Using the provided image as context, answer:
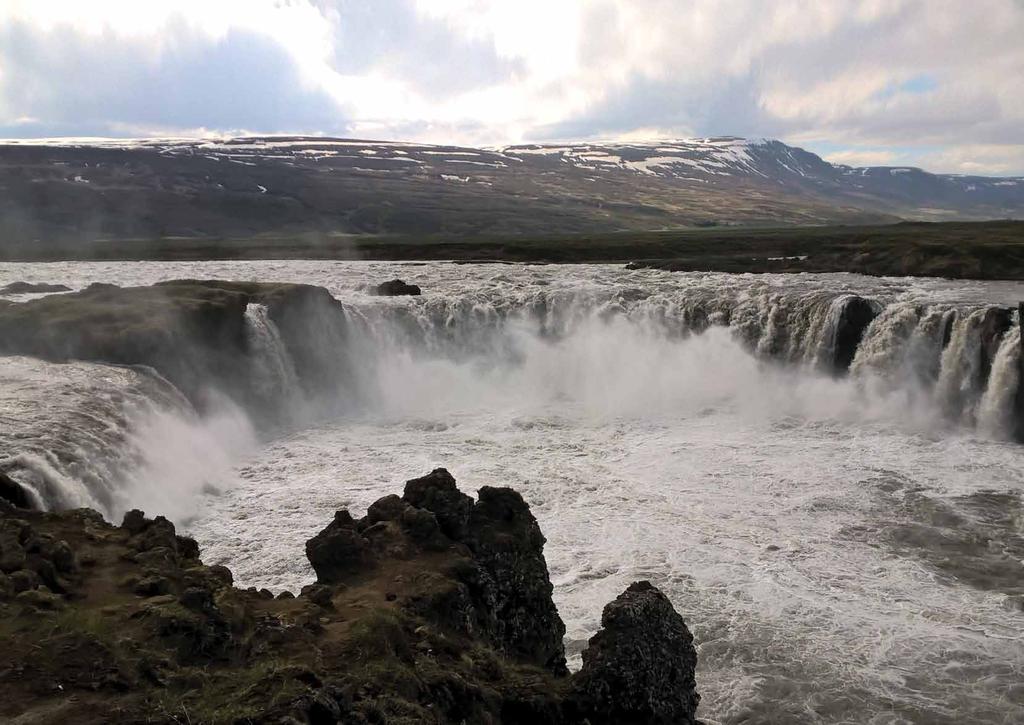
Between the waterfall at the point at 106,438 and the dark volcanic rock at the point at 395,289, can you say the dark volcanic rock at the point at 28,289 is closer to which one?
the dark volcanic rock at the point at 395,289

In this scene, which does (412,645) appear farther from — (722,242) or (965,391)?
(722,242)

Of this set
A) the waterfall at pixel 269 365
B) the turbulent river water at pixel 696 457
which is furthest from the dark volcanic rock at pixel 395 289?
the waterfall at pixel 269 365

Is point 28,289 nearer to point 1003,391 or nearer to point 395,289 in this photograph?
point 395,289

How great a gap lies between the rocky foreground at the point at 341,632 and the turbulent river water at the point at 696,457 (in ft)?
13.7

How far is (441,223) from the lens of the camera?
14362 centimetres

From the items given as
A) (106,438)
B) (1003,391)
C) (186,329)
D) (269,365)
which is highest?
(186,329)

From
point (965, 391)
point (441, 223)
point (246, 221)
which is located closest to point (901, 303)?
point (965, 391)

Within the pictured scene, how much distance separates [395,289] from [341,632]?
41255mm

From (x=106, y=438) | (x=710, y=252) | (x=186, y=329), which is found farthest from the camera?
(x=710, y=252)

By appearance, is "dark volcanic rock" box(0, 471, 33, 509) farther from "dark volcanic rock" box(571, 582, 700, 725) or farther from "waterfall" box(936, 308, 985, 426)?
"waterfall" box(936, 308, 985, 426)

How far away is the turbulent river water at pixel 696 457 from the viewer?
17.0m

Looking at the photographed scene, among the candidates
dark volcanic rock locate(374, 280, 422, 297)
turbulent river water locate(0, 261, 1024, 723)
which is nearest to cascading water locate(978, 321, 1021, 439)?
turbulent river water locate(0, 261, 1024, 723)

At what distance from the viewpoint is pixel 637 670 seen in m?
10.6

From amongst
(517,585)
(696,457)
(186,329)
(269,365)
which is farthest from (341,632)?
(269,365)
